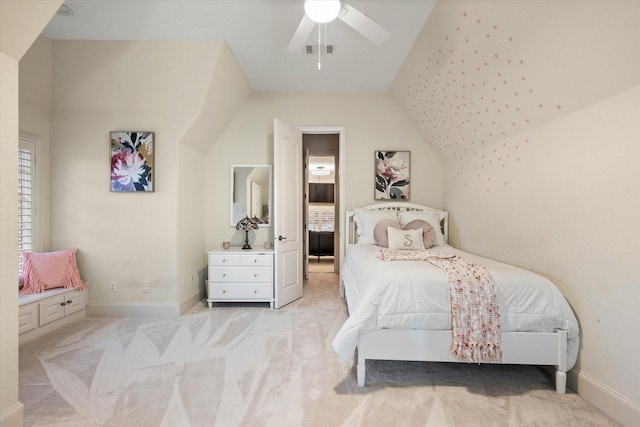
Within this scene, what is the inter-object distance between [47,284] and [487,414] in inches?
149

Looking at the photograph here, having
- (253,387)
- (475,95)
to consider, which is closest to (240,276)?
(253,387)

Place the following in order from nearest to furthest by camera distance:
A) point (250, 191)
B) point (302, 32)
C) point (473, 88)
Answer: point (302, 32), point (473, 88), point (250, 191)

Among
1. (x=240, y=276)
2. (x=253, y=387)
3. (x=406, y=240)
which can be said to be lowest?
(x=253, y=387)

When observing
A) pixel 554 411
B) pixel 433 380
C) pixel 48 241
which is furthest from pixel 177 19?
pixel 554 411

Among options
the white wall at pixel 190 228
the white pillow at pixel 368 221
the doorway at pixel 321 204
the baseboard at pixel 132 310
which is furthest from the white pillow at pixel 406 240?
the baseboard at pixel 132 310

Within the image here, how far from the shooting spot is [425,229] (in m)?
3.30

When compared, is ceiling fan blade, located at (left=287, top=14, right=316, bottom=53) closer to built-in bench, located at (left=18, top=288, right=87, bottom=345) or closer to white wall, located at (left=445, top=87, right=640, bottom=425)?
white wall, located at (left=445, top=87, right=640, bottom=425)

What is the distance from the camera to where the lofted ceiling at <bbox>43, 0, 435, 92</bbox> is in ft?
7.57

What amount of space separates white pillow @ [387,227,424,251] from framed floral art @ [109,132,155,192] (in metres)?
2.68

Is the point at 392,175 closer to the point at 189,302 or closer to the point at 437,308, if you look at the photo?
the point at 437,308

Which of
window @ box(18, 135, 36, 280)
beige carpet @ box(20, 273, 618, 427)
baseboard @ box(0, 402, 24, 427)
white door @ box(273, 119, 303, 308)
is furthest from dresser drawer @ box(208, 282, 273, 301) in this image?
baseboard @ box(0, 402, 24, 427)

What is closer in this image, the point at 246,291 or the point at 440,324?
the point at 440,324

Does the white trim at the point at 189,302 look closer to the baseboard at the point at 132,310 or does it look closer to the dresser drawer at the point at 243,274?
the baseboard at the point at 132,310

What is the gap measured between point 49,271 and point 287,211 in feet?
7.99
